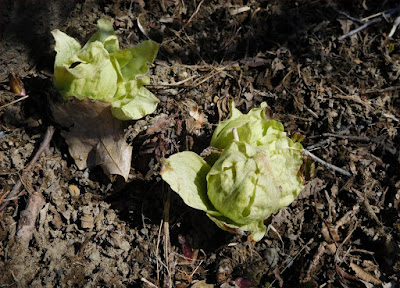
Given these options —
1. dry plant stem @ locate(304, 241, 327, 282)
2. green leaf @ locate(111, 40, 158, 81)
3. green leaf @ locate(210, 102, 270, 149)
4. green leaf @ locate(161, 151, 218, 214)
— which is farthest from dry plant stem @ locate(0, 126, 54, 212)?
dry plant stem @ locate(304, 241, 327, 282)

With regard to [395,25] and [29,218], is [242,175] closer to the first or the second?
[29,218]

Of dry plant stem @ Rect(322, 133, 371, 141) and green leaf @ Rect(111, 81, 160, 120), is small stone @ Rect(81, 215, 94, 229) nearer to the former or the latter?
green leaf @ Rect(111, 81, 160, 120)

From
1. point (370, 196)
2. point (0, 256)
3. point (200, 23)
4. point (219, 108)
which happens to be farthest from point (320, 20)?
point (0, 256)

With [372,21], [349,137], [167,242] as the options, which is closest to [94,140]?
[167,242]

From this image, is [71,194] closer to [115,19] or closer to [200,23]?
[115,19]

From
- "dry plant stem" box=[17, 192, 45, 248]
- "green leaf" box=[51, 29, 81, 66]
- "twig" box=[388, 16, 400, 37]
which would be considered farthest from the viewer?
"twig" box=[388, 16, 400, 37]

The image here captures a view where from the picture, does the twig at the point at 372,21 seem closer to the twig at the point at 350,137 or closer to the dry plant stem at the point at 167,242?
the twig at the point at 350,137

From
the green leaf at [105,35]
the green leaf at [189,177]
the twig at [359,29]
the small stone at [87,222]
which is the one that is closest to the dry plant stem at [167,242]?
the green leaf at [189,177]
